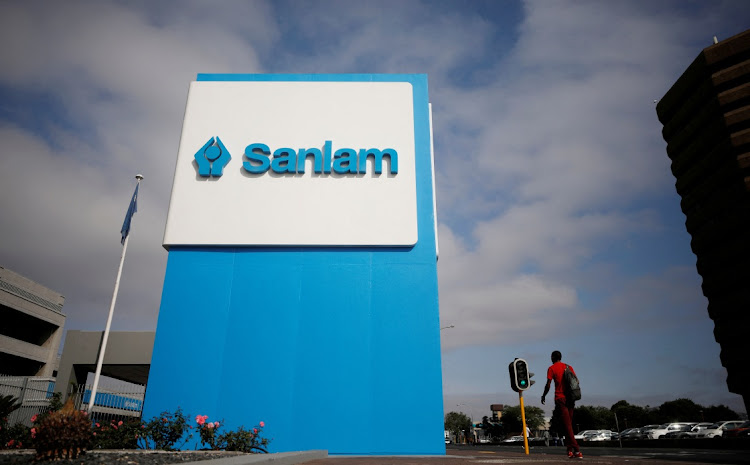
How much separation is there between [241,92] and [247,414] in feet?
33.0

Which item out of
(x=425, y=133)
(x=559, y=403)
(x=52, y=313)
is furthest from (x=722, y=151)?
(x=52, y=313)

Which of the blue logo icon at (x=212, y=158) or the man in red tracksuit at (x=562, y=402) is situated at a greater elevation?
the blue logo icon at (x=212, y=158)

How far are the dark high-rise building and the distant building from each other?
142ft

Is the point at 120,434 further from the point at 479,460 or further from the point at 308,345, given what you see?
the point at 479,460

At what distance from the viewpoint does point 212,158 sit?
13273 mm

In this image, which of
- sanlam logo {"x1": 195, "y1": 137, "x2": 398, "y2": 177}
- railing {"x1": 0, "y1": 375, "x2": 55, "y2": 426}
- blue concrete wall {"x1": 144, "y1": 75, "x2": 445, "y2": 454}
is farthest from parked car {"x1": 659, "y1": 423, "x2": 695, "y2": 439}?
railing {"x1": 0, "y1": 375, "x2": 55, "y2": 426}

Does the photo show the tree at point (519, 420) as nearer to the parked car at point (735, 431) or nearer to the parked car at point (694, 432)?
the parked car at point (694, 432)

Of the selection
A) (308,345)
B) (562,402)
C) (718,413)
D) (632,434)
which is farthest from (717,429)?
(718,413)

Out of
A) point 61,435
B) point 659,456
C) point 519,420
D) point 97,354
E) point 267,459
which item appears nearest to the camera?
point 61,435

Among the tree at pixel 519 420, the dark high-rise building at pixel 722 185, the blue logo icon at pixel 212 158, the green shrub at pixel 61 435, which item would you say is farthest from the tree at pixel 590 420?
the green shrub at pixel 61 435

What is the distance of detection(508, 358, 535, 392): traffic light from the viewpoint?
11.1 meters

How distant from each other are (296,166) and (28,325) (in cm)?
3851

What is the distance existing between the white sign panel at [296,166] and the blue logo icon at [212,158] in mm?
30

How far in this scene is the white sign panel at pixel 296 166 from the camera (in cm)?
1247
